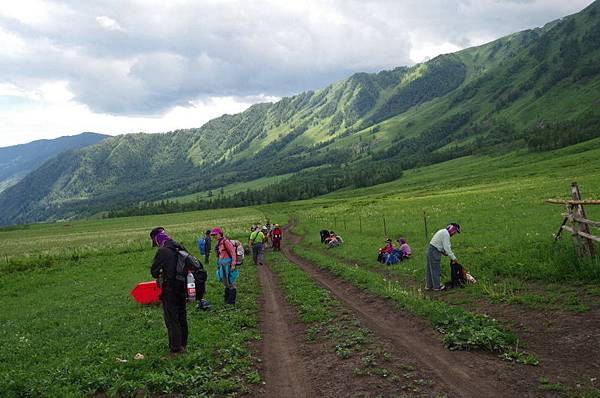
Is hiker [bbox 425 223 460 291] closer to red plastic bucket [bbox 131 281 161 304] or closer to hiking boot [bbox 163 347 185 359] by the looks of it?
hiking boot [bbox 163 347 185 359]

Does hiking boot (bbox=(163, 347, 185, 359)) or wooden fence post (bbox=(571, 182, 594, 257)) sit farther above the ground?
wooden fence post (bbox=(571, 182, 594, 257))

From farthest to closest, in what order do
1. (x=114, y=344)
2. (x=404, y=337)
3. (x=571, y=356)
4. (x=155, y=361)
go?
1. (x=114, y=344)
2. (x=404, y=337)
3. (x=155, y=361)
4. (x=571, y=356)

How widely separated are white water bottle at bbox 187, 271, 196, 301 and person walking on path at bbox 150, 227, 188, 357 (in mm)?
177

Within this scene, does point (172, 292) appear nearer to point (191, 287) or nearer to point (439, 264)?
point (191, 287)

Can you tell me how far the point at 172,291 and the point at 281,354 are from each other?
375cm

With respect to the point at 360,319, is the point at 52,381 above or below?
above

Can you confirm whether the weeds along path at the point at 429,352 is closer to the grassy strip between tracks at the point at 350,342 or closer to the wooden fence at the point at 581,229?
the grassy strip between tracks at the point at 350,342

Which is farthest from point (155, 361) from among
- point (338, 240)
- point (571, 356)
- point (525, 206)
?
point (525, 206)

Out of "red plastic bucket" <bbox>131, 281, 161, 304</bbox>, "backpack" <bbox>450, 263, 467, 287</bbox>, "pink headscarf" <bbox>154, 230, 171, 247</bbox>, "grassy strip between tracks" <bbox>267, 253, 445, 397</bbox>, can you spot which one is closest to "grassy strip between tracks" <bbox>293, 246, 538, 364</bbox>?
"backpack" <bbox>450, 263, 467, 287</bbox>

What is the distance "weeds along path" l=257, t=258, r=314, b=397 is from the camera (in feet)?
30.7

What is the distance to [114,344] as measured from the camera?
12961 mm

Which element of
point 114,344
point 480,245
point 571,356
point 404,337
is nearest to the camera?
point 571,356

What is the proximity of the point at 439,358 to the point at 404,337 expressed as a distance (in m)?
2.00

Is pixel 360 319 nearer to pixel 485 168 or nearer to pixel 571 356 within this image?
pixel 571 356
